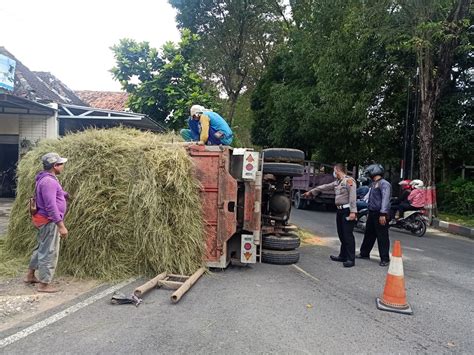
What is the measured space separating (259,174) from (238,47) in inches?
895

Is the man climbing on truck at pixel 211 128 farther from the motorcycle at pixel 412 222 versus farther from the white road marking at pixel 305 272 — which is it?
the motorcycle at pixel 412 222

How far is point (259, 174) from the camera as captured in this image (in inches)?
243

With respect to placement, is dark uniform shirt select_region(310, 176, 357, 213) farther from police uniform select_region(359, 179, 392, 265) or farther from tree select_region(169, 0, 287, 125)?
tree select_region(169, 0, 287, 125)

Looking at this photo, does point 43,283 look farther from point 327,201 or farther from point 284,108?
point 284,108

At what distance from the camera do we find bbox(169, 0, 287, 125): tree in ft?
86.6

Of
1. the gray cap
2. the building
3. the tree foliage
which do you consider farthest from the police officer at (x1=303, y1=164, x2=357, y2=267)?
the building

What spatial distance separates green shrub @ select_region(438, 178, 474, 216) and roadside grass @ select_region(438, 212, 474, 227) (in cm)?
41

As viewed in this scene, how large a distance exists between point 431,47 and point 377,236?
868cm

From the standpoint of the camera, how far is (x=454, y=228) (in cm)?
1256

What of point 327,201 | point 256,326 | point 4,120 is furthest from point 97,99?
point 256,326

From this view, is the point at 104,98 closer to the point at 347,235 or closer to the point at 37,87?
the point at 37,87

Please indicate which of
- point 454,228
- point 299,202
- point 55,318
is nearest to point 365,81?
point 299,202

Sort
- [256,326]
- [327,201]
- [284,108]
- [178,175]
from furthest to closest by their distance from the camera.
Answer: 1. [284,108]
2. [327,201]
3. [178,175]
4. [256,326]

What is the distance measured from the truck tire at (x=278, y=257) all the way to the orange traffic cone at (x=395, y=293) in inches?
73.7
